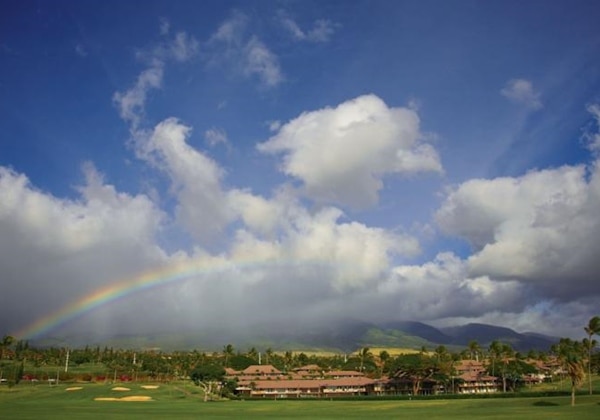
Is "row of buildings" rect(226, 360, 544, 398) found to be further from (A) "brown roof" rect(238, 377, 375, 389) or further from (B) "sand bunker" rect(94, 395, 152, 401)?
(B) "sand bunker" rect(94, 395, 152, 401)

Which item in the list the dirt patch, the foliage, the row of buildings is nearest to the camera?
the dirt patch

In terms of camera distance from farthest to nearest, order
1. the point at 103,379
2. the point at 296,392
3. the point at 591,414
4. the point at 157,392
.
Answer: the point at 103,379
the point at 296,392
the point at 157,392
the point at 591,414

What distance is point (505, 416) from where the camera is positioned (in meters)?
65.4

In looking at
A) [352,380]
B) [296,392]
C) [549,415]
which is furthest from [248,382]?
[549,415]

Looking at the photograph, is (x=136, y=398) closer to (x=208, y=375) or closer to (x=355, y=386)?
(x=208, y=375)

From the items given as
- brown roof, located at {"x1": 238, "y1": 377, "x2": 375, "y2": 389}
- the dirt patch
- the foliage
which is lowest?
the dirt patch

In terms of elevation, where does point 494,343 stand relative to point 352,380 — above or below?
above

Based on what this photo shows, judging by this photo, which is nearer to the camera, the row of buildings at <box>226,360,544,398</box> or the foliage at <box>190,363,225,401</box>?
the foliage at <box>190,363,225,401</box>

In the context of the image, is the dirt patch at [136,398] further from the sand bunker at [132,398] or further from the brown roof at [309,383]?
the brown roof at [309,383]

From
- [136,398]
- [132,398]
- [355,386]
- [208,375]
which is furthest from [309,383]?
[132,398]

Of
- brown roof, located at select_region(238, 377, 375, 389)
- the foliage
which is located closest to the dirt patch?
the foliage

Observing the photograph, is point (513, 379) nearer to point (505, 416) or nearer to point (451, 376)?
point (451, 376)

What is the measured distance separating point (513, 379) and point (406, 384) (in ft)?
108

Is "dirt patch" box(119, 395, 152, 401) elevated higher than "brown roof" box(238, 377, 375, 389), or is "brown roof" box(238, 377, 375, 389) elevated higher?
"brown roof" box(238, 377, 375, 389)
